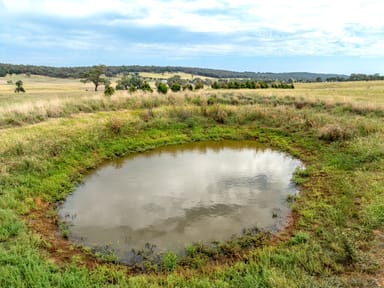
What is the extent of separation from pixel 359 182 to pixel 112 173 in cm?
800

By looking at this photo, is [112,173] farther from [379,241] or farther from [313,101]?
[313,101]

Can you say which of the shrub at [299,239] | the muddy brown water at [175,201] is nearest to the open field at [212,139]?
the shrub at [299,239]

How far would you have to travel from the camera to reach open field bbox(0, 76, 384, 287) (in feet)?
16.7

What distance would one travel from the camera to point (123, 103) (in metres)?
20.3

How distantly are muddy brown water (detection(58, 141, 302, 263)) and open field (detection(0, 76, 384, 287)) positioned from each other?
0.51m

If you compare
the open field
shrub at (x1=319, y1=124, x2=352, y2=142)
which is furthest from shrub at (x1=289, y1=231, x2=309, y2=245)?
shrub at (x1=319, y1=124, x2=352, y2=142)

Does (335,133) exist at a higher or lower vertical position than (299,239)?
higher

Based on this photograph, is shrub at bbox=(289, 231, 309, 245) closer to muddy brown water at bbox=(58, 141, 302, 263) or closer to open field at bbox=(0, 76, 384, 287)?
open field at bbox=(0, 76, 384, 287)

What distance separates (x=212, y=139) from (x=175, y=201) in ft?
27.3

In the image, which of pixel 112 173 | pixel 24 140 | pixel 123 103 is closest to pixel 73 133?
pixel 24 140

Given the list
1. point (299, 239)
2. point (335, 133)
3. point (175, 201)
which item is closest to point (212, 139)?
point (335, 133)

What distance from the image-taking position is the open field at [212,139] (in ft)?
16.7

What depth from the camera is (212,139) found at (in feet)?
55.0

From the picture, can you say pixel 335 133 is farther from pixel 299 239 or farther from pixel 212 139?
pixel 299 239
